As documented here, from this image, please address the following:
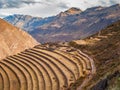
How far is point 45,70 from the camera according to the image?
2219 inches

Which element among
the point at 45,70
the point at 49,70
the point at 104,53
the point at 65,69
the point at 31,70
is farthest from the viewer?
the point at 104,53

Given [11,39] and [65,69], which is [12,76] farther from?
[11,39]

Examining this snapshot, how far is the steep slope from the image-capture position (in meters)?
40.1

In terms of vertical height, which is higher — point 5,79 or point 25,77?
point 25,77

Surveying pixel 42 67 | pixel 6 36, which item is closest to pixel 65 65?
pixel 42 67

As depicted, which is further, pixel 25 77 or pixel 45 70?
pixel 45 70

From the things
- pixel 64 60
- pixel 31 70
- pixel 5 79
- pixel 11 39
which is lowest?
pixel 11 39

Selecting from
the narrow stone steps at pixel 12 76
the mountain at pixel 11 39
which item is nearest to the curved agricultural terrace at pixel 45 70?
the narrow stone steps at pixel 12 76

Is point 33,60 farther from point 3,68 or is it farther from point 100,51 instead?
point 100,51

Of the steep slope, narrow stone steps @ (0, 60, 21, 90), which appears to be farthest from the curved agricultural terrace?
the steep slope

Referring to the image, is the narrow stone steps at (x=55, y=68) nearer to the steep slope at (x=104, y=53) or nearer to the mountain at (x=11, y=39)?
the steep slope at (x=104, y=53)

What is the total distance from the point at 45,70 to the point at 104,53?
1185 cm

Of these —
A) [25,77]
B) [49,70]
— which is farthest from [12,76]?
[49,70]

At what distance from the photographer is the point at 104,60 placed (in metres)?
54.9
